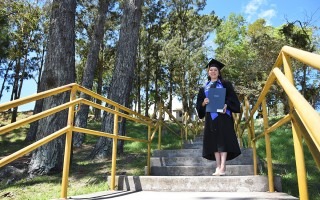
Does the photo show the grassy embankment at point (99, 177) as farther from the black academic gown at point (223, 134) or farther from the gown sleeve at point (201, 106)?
the gown sleeve at point (201, 106)

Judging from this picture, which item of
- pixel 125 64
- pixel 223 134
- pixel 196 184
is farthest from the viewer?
pixel 125 64

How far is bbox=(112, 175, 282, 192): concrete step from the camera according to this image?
4.27 m

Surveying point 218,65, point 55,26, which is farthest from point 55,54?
point 218,65

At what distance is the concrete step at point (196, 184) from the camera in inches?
168

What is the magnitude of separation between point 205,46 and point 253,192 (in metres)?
26.9

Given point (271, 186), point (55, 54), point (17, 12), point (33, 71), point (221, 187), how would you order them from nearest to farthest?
point (271, 186)
point (221, 187)
point (55, 54)
point (17, 12)
point (33, 71)

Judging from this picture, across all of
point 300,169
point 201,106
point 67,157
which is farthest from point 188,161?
point 300,169

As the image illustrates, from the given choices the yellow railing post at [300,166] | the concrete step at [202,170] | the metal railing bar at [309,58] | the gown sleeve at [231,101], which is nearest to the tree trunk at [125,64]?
the concrete step at [202,170]

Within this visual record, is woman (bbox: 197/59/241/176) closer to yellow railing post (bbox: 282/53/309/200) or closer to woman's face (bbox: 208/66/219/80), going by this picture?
woman's face (bbox: 208/66/219/80)

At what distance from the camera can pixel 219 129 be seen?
16.0ft

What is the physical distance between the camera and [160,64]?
32.2m

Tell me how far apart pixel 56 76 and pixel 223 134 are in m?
3.91

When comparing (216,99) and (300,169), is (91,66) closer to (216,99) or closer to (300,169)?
(216,99)

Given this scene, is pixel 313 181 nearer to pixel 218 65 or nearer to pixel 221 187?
pixel 221 187
